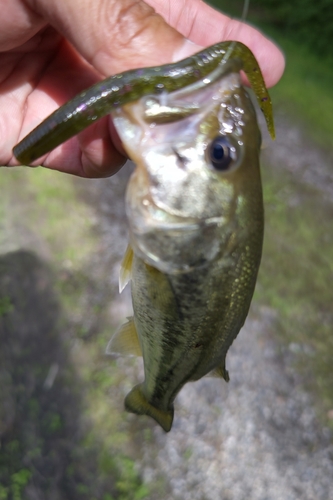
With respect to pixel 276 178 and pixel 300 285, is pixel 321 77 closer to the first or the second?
pixel 276 178

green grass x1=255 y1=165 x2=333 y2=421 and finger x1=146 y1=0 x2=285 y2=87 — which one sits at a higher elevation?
finger x1=146 y1=0 x2=285 y2=87

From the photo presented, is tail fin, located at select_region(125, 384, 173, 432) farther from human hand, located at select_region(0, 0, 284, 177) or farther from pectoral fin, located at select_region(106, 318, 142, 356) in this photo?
human hand, located at select_region(0, 0, 284, 177)

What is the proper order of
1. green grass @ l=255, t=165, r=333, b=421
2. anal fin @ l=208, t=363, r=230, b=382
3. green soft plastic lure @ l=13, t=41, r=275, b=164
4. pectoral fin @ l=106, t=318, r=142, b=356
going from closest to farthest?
green soft plastic lure @ l=13, t=41, r=275, b=164, anal fin @ l=208, t=363, r=230, b=382, pectoral fin @ l=106, t=318, r=142, b=356, green grass @ l=255, t=165, r=333, b=421

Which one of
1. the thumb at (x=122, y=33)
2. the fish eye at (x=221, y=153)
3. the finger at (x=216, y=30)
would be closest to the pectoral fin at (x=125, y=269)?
the fish eye at (x=221, y=153)

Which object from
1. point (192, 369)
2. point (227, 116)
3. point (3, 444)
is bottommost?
point (3, 444)

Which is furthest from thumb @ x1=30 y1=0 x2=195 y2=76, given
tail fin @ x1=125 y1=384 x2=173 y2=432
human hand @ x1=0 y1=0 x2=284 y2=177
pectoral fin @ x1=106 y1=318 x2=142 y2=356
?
tail fin @ x1=125 y1=384 x2=173 y2=432

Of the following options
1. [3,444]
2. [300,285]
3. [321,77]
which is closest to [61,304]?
[3,444]

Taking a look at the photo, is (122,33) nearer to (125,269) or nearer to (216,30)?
(125,269)

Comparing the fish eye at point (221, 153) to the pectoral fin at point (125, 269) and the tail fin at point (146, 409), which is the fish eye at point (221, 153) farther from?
the tail fin at point (146, 409)
